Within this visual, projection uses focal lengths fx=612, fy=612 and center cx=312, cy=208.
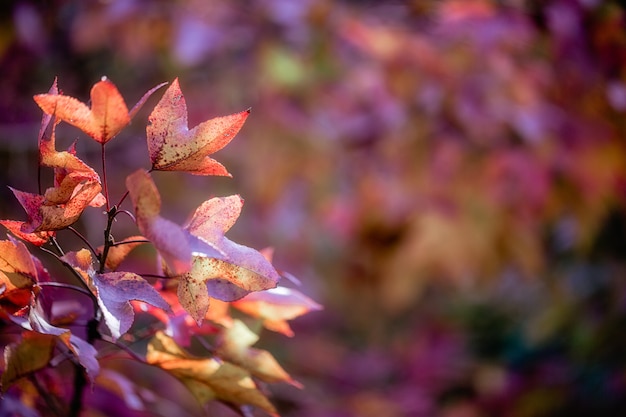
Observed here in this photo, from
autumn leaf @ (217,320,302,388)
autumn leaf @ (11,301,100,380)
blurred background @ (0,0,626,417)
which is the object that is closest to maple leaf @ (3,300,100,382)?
autumn leaf @ (11,301,100,380)

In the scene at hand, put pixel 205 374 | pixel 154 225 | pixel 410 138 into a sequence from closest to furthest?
pixel 154 225
pixel 205 374
pixel 410 138

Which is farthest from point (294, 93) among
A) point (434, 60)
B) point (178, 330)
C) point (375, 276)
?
point (178, 330)

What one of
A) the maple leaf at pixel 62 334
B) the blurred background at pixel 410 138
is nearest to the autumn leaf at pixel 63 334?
the maple leaf at pixel 62 334

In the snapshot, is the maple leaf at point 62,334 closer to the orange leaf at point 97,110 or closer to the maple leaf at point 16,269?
the maple leaf at point 16,269

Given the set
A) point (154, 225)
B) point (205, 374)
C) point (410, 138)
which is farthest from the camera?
point (410, 138)

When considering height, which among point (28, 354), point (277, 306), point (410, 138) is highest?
point (410, 138)

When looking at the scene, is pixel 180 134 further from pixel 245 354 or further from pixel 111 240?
pixel 245 354

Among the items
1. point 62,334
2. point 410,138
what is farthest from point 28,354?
point 410,138

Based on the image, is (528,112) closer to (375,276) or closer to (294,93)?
(294,93)
